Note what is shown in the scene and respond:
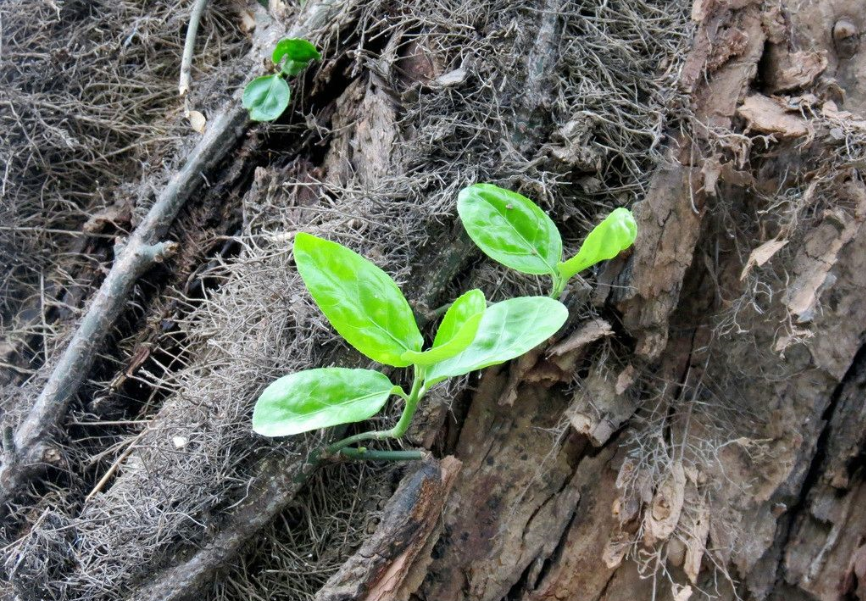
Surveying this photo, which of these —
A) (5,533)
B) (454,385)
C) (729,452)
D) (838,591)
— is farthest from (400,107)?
(838,591)

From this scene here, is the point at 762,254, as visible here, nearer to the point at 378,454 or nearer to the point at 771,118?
the point at 771,118

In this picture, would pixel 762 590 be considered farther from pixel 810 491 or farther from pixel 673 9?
pixel 673 9

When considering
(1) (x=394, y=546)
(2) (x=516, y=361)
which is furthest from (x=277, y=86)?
(1) (x=394, y=546)

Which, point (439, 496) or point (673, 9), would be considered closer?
point (439, 496)

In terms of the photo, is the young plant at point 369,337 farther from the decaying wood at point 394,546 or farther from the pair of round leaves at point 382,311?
the decaying wood at point 394,546

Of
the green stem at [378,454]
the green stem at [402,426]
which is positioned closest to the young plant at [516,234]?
the green stem at [402,426]

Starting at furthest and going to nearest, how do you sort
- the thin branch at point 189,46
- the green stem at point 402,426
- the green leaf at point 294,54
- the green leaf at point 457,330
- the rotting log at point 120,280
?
the thin branch at point 189,46
the green leaf at point 294,54
the rotting log at point 120,280
the green stem at point 402,426
the green leaf at point 457,330
